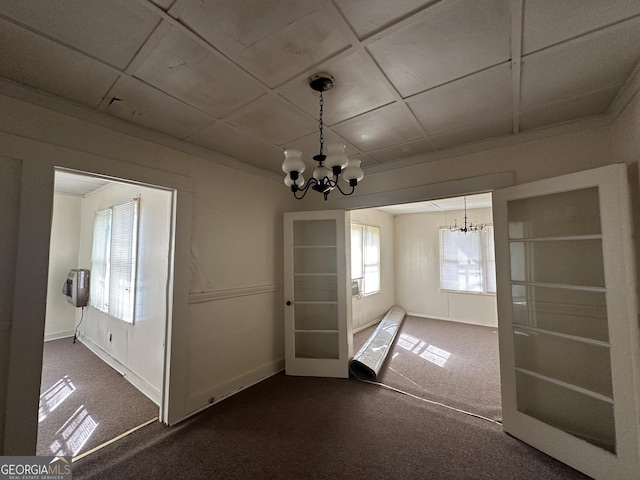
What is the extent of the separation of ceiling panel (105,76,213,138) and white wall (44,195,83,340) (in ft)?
13.8

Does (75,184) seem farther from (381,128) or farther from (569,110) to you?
(569,110)

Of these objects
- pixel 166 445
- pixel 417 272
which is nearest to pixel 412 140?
pixel 166 445

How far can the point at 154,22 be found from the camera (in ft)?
3.75

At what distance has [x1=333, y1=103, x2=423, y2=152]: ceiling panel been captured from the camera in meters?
1.93

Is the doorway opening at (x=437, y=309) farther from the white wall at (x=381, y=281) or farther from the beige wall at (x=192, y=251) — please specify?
the beige wall at (x=192, y=251)

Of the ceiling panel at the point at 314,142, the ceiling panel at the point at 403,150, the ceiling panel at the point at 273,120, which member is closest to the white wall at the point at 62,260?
the ceiling panel at the point at 273,120

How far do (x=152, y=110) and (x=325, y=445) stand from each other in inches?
111

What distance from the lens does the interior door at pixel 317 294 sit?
3.14m

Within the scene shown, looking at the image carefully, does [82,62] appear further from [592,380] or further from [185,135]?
[592,380]

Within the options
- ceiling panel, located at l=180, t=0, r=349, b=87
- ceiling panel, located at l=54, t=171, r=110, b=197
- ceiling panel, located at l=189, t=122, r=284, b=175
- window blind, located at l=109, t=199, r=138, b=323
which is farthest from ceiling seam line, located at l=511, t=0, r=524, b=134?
ceiling panel, located at l=54, t=171, r=110, b=197

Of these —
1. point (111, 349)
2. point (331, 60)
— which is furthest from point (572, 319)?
point (111, 349)

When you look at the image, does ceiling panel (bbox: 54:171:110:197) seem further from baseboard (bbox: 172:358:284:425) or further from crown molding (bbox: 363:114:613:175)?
crown molding (bbox: 363:114:613:175)

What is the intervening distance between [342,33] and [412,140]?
141 centimetres

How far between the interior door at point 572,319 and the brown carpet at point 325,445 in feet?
0.84
